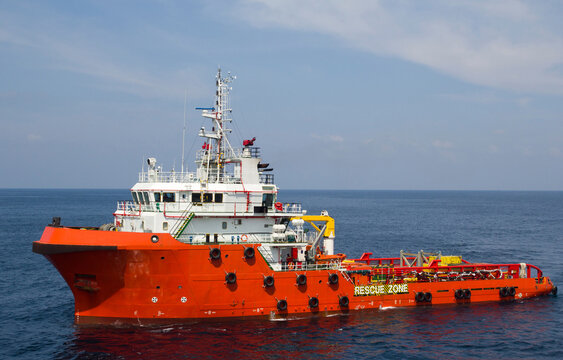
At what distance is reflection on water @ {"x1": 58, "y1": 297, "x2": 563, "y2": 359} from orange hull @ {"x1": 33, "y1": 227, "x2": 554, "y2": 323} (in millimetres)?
620

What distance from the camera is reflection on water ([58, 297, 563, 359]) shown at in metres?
18.7

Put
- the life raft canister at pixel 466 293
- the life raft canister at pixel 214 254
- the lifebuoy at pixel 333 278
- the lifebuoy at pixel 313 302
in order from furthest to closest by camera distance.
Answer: the life raft canister at pixel 466 293 → the lifebuoy at pixel 333 278 → the lifebuoy at pixel 313 302 → the life raft canister at pixel 214 254

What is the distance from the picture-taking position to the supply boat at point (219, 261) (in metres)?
20.1

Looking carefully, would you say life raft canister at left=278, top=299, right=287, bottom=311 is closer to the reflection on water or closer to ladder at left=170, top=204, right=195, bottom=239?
the reflection on water

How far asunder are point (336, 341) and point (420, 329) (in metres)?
4.24

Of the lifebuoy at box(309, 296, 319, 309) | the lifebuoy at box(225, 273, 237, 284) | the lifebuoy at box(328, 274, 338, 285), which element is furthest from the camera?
the lifebuoy at box(328, 274, 338, 285)

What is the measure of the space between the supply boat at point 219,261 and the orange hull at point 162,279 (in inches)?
1.6

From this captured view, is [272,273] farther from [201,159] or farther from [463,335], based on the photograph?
[463,335]

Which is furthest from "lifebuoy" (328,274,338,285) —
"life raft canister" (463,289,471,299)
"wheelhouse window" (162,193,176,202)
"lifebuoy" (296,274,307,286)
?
"wheelhouse window" (162,193,176,202)

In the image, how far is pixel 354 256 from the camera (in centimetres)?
4062

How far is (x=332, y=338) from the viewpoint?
2045 cm

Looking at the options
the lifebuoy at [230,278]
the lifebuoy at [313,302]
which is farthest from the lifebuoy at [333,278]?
the lifebuoy at [230,278]

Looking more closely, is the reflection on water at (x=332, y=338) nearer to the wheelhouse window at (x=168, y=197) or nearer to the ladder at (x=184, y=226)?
the ladder at (x=184, y=226)

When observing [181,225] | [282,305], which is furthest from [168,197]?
[282,305]
